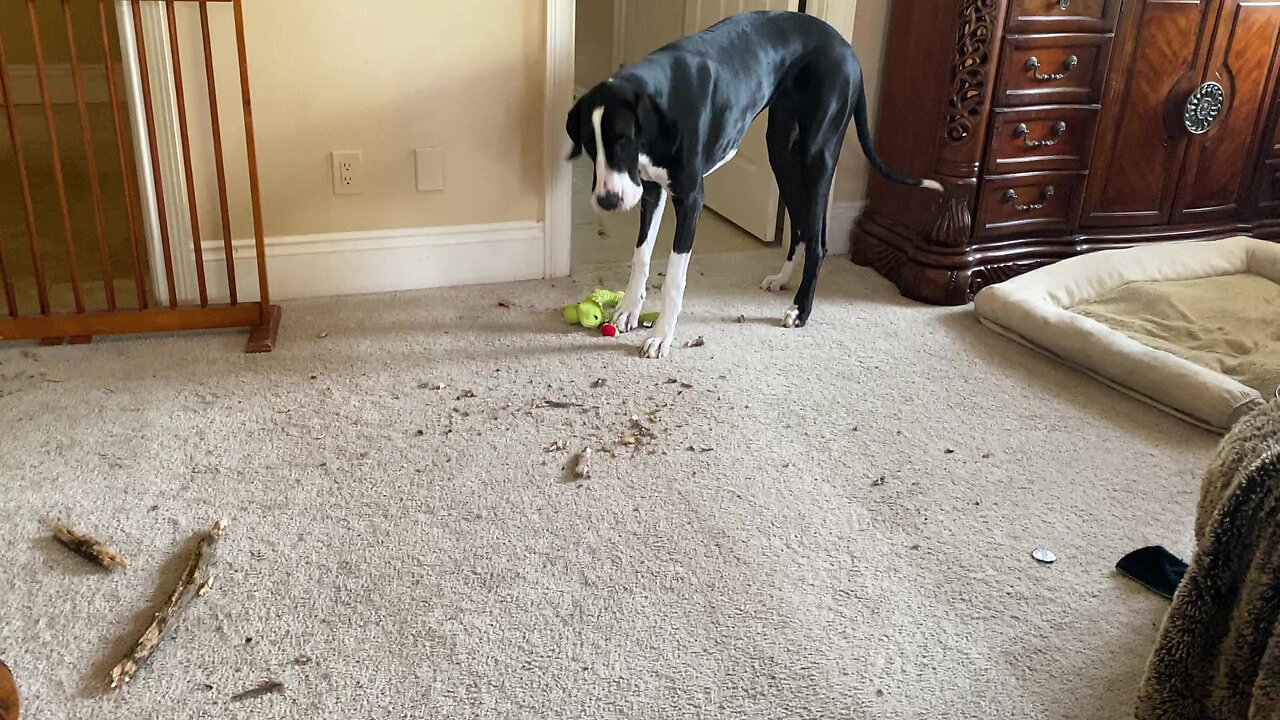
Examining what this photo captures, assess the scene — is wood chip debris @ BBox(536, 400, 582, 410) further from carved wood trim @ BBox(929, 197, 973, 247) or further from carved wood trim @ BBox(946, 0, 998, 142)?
carved wood trim @ BBox(946, 0, 998, 142)

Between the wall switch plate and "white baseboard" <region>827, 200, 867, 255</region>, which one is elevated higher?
the wall switch plate

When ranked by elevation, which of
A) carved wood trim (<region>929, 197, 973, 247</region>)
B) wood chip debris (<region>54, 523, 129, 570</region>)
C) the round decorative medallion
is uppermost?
the round decorative medallion

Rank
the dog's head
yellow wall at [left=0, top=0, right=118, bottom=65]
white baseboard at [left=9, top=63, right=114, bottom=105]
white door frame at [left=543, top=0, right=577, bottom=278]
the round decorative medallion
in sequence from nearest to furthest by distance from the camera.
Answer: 1. the dog's head
2. white door frame at [left=543, top=0, right=577, bottom=278]
3. the round decorative medallion
4. yellow wall at [left=0, top=0, right=118, bottom=65]
5. white baseboard at [left=9, top=63, right=114, bottom=105]

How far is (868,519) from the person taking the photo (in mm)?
1901

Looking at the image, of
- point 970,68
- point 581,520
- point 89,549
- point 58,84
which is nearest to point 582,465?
point 581,520

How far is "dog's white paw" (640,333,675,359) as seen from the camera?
8.33ft

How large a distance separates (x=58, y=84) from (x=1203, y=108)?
461 cm

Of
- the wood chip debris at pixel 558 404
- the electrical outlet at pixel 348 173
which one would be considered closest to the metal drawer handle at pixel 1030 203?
the wood chip debris at pixel 558 404

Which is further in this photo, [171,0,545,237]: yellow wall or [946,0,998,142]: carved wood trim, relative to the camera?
[946,0,998,142]: carved wood trim

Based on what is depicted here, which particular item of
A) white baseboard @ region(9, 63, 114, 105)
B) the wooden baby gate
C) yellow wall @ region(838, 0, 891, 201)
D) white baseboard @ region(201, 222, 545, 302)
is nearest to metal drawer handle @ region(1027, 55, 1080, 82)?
yellow wall @ region(838, 0, 891, 201)

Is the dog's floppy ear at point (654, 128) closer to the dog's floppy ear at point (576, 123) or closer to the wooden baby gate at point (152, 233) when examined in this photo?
the dog's floppy ear at point (576, 123)

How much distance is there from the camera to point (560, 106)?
9.29 feet

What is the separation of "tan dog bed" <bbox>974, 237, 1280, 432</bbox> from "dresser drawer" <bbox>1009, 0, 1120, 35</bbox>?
0.63 meters

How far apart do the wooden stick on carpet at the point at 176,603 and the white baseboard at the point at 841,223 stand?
84.7 inches
